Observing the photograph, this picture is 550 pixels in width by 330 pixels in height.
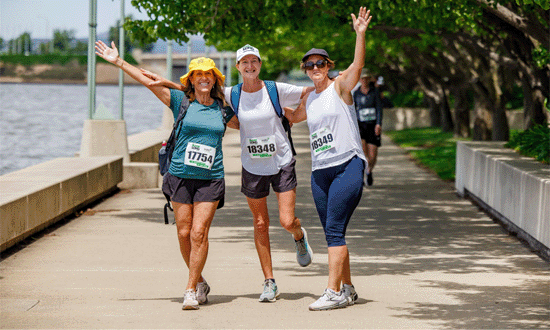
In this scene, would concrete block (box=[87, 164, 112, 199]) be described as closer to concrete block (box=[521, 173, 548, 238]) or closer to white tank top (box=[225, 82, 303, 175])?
concrete block (box=[521, 173, 548, 238])

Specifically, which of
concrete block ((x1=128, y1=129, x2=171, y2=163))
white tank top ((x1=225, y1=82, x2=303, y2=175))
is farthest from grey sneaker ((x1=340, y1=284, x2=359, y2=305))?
concrete block ((x1=128, y1=129, x2=171, y2=163))

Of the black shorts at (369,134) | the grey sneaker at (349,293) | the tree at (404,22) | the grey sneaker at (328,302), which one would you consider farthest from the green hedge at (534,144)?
the grey sneaker at (328,302)

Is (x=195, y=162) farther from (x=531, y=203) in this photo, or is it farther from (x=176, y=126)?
(x=531, y=203)

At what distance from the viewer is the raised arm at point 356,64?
6.42m

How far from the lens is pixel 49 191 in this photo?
33.7 ft

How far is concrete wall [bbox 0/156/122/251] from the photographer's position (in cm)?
893

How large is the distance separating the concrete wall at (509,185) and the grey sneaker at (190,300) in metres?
3.60

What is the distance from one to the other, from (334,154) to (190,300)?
1.42 m

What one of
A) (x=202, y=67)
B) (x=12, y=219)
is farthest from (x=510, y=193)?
(x=12, y=219)

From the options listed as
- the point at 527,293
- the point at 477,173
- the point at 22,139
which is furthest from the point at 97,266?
the point at 22,139

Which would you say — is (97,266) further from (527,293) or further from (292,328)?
(527,293)

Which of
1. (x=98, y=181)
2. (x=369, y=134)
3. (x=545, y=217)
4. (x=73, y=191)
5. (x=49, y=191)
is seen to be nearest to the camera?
(x=545, y=217)

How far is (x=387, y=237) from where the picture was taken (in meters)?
10.2

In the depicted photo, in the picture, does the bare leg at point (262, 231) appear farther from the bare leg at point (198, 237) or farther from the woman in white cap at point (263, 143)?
the bare leg at point (198, 237)
